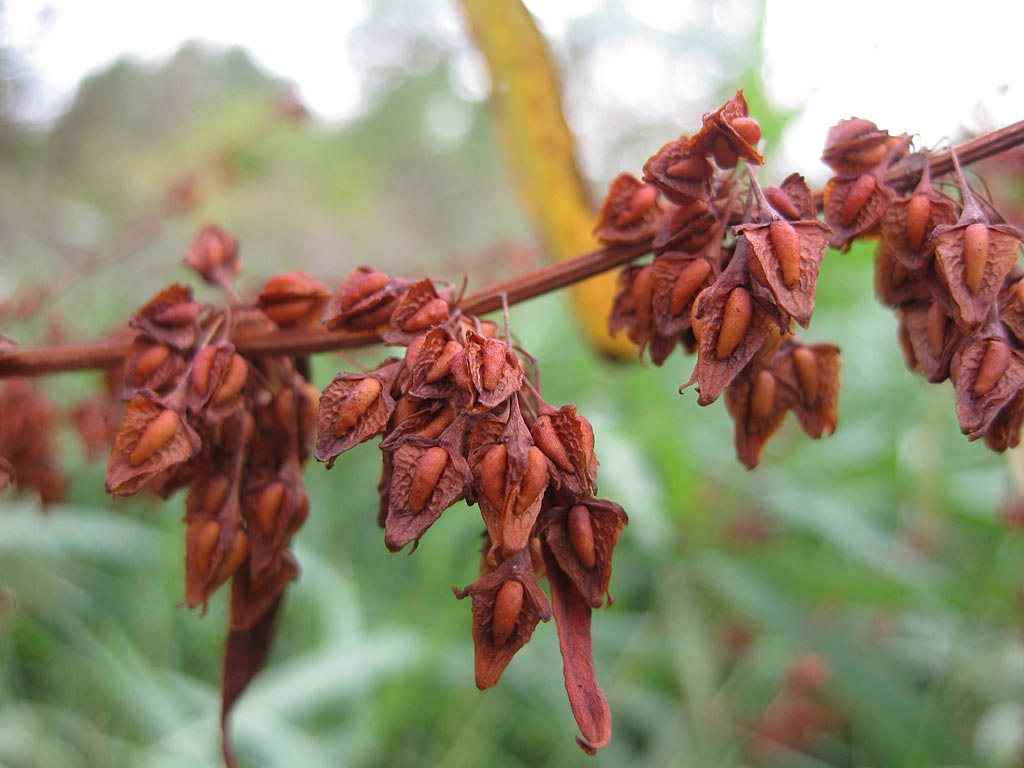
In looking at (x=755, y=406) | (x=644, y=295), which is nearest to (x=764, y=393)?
(x=755, y=406)

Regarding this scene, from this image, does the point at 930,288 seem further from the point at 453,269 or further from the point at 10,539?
the point at 453,269

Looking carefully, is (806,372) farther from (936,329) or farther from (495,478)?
(495,478)

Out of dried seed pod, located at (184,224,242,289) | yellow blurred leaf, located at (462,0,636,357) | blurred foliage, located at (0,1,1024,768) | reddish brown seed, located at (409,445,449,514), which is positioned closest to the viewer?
reddish brown seed, located at (409,445,449,514)

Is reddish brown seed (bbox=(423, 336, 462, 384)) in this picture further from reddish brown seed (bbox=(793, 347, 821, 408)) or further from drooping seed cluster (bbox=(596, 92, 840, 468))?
reddish brown seed (bbox=(793, 347, 821, 408))

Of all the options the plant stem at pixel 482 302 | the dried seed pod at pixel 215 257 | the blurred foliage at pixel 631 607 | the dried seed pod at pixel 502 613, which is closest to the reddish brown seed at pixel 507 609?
the dried seed pod at pixel 502 613

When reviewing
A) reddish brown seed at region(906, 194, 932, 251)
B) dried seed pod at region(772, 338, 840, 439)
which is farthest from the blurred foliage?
reddish brown seed at region(906, 194, 932, 251)

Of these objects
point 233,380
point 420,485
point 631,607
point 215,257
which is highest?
point 215,257
